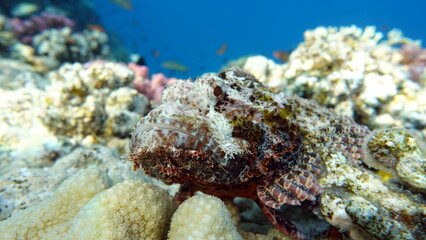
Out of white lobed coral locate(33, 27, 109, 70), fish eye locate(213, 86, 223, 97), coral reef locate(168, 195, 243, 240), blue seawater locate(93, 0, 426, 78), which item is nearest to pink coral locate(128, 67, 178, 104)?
fish eye locate(213, 86, 223, 97)

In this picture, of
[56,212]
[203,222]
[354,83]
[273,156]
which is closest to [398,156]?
[273,156]

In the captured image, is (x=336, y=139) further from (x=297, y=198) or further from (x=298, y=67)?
(x=298, y=67)

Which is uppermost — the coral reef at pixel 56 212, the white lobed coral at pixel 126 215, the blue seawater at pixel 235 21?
the blue seawater at pixel 235 21

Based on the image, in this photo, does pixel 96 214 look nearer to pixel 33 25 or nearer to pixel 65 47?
pixel 65 47

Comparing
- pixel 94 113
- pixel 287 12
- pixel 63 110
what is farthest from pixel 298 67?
pixel 287 12

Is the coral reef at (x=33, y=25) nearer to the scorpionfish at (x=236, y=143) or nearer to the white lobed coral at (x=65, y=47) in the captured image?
the white lobed coral at (x=65, y=47)

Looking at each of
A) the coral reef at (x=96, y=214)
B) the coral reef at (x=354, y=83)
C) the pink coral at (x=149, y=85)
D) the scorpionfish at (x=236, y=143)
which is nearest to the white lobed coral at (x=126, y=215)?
the coral reef at (x=96, y=214)
